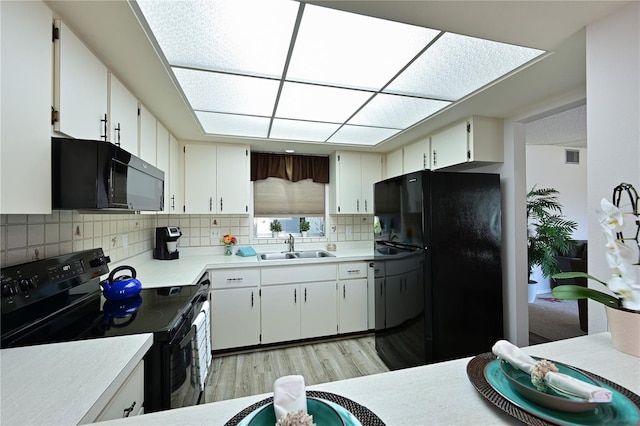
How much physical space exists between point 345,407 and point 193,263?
2.35 metres

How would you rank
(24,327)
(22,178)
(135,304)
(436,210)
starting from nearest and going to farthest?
(22,178) < (24,327) < (135,304) < (436,210)

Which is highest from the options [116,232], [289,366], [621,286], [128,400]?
[116,232]

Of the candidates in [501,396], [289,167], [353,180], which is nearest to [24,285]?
[501,396]

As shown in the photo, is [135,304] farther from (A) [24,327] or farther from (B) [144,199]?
(B) [144,199]

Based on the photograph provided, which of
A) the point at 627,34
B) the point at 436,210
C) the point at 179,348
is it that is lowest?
the point at 179,348

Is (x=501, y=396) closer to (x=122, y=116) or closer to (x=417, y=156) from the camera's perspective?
(x=122, y=116)

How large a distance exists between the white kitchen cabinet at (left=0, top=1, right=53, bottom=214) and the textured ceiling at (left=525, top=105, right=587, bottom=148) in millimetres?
3499

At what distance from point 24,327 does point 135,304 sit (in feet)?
1.39

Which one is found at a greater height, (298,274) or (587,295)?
(587,295)

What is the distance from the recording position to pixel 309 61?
140 cm

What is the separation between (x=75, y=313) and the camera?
4.28 ft

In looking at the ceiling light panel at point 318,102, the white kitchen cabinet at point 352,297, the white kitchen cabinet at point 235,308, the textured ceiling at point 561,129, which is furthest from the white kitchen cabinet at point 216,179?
the textured ceiling at point 561,129

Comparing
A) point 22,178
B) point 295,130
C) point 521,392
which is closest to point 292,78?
point 295,130

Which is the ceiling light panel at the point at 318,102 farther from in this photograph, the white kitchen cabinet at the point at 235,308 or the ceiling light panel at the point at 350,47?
the white kitchen cabinet at the point at 235,308
